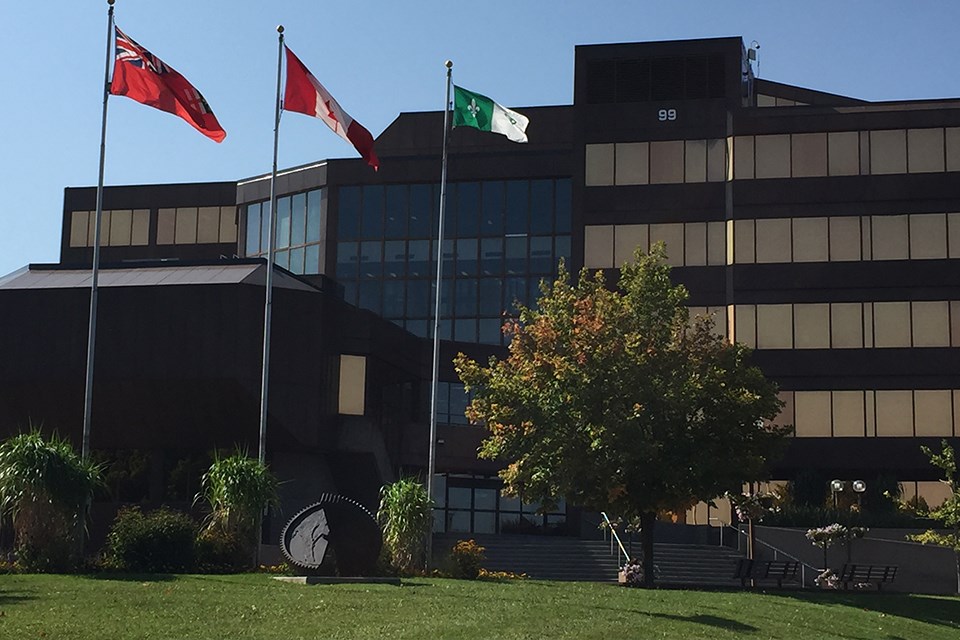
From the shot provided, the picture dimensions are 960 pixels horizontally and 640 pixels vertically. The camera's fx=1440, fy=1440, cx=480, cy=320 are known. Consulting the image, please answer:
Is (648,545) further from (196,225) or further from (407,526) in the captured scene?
(196,225)

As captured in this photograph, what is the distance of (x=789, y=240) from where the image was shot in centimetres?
6347

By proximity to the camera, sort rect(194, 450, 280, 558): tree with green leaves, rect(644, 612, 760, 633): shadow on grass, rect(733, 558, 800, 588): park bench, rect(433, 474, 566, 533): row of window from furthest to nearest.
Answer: rect(433, 474, 566, 533): row of window
rect(733, 558, 800, 588): park bench
rect(194, 450, 280, 558): tree with green leaves
rect(644, 612, 760, 633): shadow on grass

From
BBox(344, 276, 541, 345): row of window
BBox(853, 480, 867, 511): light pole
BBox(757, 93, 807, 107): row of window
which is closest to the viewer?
BBox(853, 480, 867, 511): light pole

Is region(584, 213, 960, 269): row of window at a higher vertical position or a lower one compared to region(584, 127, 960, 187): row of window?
lower

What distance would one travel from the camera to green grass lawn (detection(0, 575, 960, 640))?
22078 millimetres

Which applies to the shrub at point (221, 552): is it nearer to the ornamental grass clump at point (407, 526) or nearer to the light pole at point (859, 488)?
the ornamental grass clump at point (407, 526)

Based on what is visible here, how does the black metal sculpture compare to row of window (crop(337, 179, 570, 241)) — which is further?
row of window (crop(337, 179, 570, 241))

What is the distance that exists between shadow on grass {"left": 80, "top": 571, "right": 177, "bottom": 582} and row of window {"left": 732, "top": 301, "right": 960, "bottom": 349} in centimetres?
3722

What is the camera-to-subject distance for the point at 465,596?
90.3ft

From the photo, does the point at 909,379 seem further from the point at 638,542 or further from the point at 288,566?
the point at 288,566

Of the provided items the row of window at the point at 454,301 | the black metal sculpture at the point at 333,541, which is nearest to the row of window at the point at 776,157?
the row of window at the point at 454,301

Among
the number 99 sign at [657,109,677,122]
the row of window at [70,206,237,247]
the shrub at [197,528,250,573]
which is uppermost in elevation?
the number 99 sign at [657,109,677,122]

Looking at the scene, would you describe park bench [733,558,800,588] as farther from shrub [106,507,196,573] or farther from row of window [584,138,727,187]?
row of window [584,138,727,187]

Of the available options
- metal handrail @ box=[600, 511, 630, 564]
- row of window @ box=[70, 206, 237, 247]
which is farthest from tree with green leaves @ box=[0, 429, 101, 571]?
row of window @ box=[70, 206, 237, 247]
